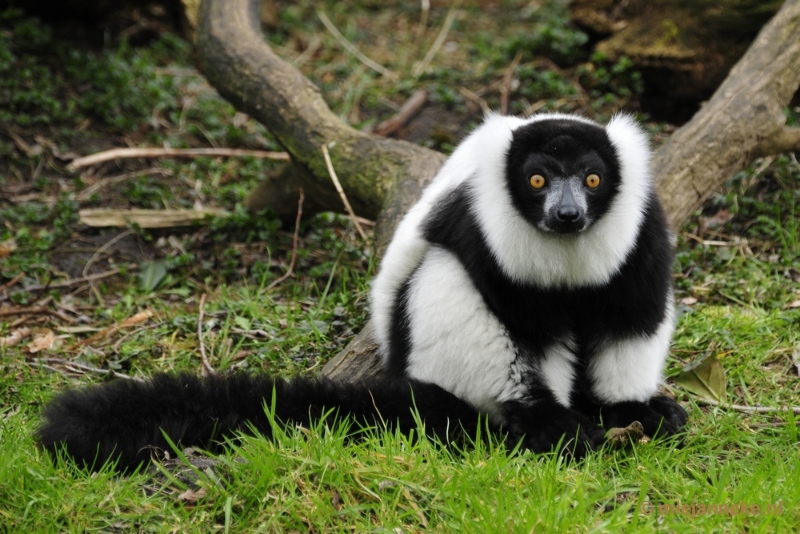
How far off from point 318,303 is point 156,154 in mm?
2819

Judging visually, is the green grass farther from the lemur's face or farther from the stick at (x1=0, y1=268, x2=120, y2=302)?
the lemur's face

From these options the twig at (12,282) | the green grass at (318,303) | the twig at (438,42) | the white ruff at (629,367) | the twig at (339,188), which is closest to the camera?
the green grass at (318,303)

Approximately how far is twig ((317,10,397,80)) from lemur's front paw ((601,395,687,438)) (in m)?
6.01

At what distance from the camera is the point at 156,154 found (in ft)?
24.3

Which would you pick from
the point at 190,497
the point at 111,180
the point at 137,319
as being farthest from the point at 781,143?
the point at 111,180

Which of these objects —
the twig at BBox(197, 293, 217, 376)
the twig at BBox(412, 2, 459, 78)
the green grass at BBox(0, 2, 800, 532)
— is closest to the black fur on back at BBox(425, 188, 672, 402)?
the green grass at BBox(0, 2, 800, 532)

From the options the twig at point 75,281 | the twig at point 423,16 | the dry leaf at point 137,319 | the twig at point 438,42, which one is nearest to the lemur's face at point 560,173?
the dry leaf at point 137,319

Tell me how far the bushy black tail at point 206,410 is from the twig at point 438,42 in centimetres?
597

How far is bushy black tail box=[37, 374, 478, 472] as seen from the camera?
346 centimetres

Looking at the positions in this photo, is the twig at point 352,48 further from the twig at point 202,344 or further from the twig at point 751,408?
the twig at point 751,408

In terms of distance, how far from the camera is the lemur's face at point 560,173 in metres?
3.61

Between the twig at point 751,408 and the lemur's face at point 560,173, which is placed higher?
the lemur's face at point 560,173

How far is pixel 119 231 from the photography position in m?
6.68

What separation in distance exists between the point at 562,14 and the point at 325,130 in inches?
192
